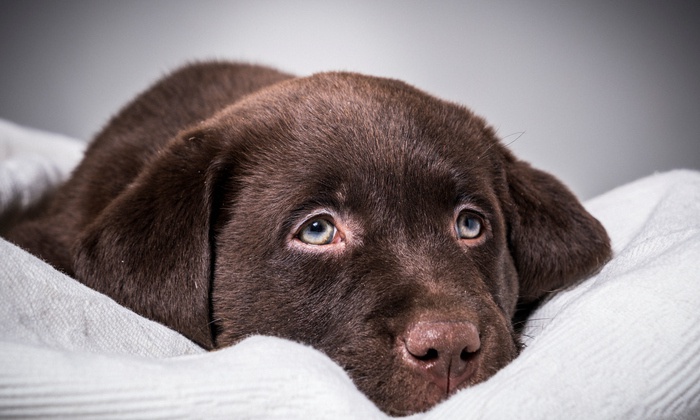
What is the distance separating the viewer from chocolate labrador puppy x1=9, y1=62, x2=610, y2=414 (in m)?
1.70

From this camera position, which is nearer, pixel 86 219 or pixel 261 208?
pixel 261 208

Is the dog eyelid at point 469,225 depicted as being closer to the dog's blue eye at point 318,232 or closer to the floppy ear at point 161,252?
the dog's blue eye at point 318,232

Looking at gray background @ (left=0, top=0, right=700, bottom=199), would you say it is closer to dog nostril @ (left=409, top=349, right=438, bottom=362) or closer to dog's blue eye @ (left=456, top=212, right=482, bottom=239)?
dog's blue eye @ (left=456, top=212, right=482, bottom=239)

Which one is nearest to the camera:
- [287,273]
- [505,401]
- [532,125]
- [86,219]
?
[505,401]

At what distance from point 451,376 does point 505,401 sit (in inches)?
10.0

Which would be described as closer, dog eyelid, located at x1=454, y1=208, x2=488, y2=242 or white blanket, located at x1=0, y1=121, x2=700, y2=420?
white blanket, located at x1=0, y1=121, x2=700, y2=420

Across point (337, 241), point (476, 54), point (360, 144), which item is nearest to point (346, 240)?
point (337, 241)

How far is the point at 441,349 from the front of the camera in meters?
1.58

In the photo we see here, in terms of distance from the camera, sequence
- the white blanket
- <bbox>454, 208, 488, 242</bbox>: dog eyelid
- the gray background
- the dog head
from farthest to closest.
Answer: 1. the gray background
2. <bbox>454, 208, 488, 242</bbox>: dog eyelid
3. the dog head
4. the white blanket

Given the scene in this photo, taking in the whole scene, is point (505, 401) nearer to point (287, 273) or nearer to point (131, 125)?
point (287, 273)

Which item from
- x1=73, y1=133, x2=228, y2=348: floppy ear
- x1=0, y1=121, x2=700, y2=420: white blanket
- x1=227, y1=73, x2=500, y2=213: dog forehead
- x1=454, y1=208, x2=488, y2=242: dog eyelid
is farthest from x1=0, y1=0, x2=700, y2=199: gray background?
x1=0, y1=121, x2=700, y2=420: white blanket

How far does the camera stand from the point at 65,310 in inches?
66.5

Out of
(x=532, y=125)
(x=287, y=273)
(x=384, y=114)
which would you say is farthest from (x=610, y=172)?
(x=287, y=273)

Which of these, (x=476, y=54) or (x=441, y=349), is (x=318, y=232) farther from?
(x=476, y=54)
